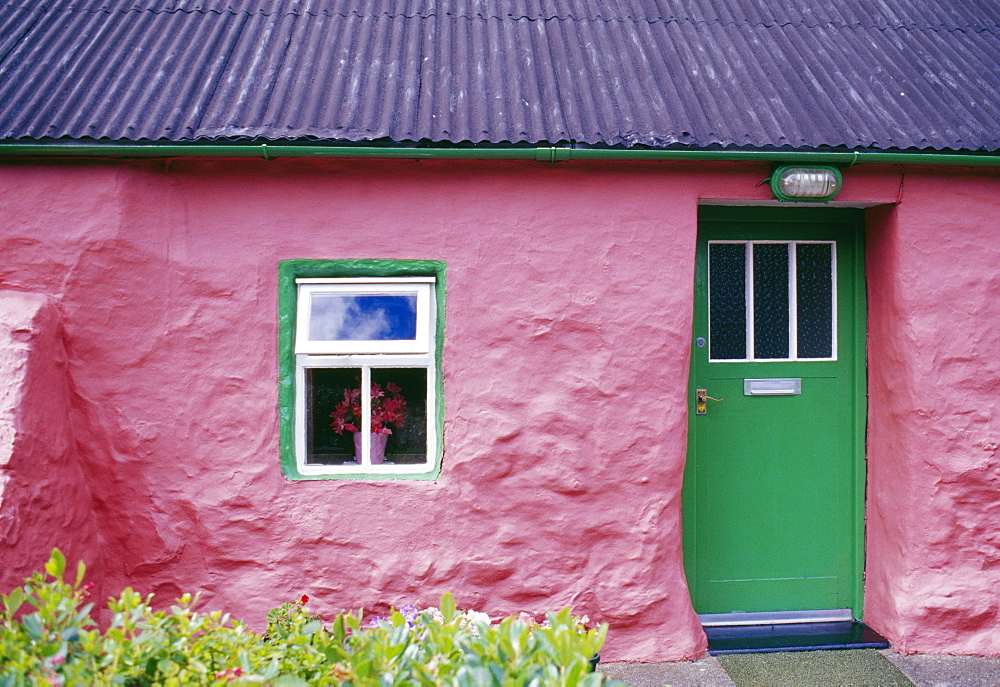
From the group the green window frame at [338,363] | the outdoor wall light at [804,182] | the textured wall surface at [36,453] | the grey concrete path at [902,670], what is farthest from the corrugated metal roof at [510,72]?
the grey concrete path at [902,670]

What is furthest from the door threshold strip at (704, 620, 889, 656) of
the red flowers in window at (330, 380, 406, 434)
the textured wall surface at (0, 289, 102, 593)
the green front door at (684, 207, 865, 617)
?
the textured wall surface at (0, 289, 102, 593)

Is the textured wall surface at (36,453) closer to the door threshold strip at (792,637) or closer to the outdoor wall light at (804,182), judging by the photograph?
the door threshold strip at (792,637)

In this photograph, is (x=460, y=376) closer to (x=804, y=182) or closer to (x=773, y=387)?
(x=773, y=387)

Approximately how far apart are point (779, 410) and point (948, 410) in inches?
33.6

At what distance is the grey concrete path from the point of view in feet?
11.8

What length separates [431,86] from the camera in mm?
3996

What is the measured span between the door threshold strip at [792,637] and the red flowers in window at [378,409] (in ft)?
7.02

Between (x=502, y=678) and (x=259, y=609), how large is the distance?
85.1 inches

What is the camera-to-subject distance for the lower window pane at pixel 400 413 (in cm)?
388

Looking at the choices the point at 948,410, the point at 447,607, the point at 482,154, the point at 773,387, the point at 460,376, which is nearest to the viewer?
the point at 447,607

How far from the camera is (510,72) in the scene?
4.15 meters

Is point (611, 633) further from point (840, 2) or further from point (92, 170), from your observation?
point (840, 2)

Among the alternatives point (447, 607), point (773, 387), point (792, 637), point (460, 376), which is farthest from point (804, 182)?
point (447, 607)

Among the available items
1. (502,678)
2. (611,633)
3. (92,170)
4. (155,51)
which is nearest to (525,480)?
(611,633)
